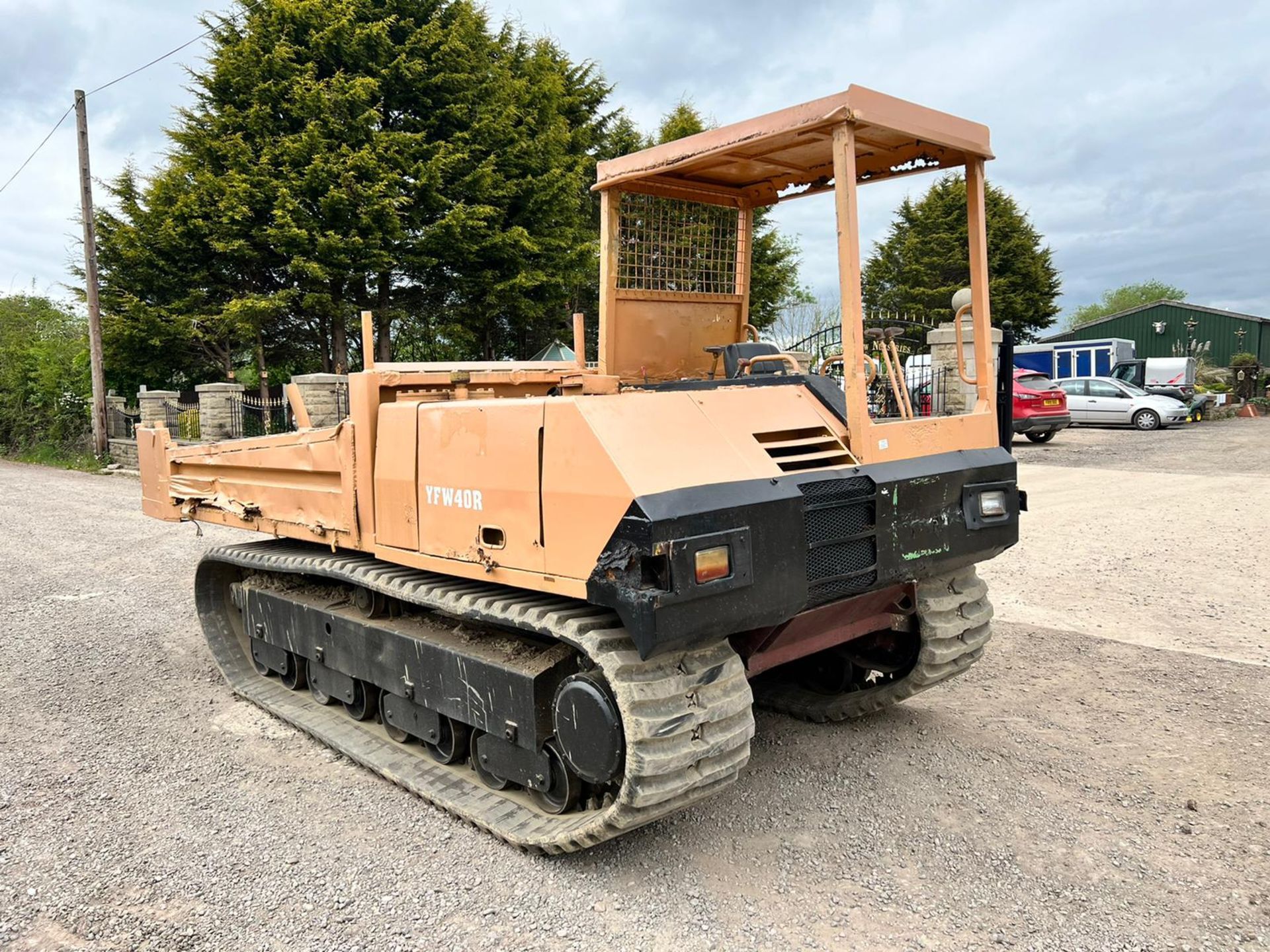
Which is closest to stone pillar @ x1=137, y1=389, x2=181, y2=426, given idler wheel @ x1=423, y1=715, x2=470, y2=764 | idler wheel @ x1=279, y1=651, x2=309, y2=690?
idler wheel @ x1=279, y1=651, x2=309, y2=690

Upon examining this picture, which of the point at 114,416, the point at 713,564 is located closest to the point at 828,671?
the point at 713,564

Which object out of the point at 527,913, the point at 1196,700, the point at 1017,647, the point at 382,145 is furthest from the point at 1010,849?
the point at 382,145

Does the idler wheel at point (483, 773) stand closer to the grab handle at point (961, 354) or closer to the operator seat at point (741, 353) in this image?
the operator seat at point (741, 353)

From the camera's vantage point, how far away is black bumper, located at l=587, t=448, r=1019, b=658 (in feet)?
8.81

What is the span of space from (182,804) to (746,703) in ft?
8.22

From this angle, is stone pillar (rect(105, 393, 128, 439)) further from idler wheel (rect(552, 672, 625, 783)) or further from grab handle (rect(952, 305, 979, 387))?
grab handle (rect(952, 305, 979, 387))

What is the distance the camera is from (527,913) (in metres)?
2.98

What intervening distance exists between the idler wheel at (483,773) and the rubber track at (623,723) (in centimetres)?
4

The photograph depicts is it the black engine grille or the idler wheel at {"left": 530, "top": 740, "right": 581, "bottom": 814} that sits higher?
the black engine grille

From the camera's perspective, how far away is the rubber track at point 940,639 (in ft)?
13.1

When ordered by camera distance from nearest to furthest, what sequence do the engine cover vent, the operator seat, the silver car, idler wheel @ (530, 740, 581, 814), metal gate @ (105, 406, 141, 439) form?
the engine cover vent, idler wheel @ (530, 740, 581, 814), the operator seat, metal gate @ (105, 406, 141, 439), the silver car

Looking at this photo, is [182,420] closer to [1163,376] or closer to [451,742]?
[451,742]

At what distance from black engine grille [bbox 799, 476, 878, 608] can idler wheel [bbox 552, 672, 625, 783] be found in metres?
0.76

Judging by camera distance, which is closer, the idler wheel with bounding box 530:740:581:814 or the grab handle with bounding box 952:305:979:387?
the idler wheel with bounding box 530:740:581:814
